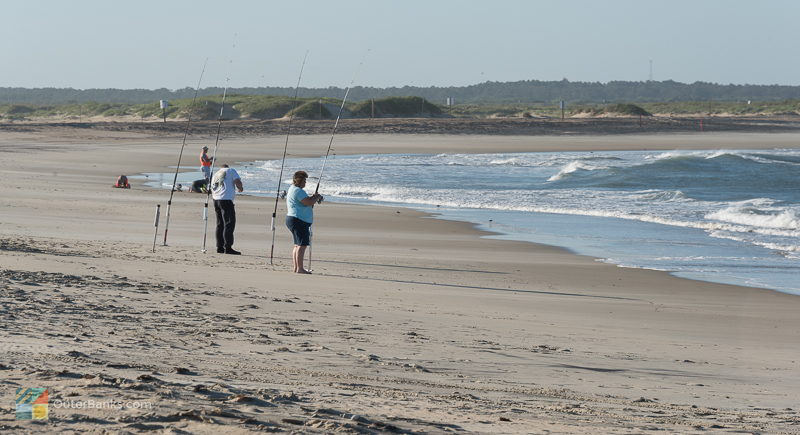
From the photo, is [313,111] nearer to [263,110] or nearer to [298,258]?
[263,110]

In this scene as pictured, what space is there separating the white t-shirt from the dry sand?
0.84m

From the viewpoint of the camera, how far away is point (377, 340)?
6598 mm

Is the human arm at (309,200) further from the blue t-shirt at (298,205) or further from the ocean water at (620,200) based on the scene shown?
the ocean water at (620,200)

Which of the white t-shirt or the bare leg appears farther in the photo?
the white t-shirt

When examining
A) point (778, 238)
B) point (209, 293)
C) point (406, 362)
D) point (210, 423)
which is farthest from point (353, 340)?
point (778, 238)

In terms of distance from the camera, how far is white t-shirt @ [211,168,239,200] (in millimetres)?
12016

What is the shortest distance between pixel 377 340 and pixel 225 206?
5902mm

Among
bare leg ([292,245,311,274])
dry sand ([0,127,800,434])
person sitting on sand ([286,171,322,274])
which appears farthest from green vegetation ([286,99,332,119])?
bare leg ([292,245,311,274])

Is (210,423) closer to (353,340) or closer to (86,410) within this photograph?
(86,410)

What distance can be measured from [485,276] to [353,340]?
14.5 ft

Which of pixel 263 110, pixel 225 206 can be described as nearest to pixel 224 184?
pixel 225 206

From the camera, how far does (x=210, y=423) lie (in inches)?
156

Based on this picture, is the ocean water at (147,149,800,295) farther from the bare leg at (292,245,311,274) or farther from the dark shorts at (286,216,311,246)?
the bare leg at (292,245,311,274)

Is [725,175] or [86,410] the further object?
[725,175]
